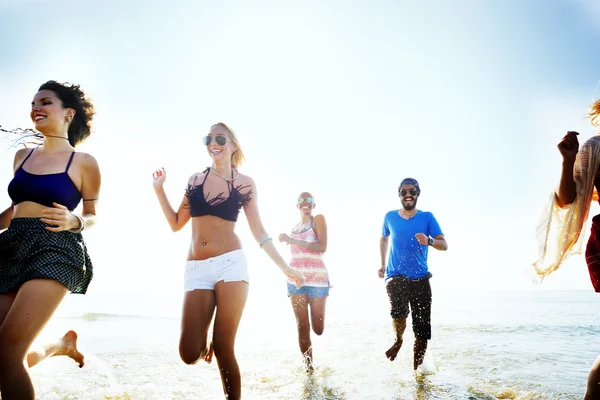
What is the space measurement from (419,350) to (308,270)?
6.39 feet

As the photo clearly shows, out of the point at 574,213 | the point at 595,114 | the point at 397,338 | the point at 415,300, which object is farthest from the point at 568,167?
the point at 397,338

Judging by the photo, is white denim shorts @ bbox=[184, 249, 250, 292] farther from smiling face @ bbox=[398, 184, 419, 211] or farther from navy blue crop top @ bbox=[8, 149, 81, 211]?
smiling face @ bbox=[398, 184, 419, 211]

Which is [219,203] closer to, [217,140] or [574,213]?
Answer: [217,140]

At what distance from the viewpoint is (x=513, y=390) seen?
20.1 feet

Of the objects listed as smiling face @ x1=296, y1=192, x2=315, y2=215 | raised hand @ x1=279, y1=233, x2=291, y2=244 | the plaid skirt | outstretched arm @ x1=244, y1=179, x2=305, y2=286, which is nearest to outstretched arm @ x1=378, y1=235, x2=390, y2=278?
smiling face @ x1=296, y1=192, x2=315, y2=215

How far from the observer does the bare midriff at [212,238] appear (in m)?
3.94

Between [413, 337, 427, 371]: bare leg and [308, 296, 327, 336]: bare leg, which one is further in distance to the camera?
[308, 296, 327, 336]: bare leg

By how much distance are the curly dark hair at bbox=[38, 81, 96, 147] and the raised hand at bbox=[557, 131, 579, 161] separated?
11.8 ft

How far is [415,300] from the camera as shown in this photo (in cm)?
646

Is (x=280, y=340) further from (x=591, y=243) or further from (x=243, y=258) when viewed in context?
(x=591, y=243)

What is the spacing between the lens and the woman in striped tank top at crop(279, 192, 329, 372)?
21.9ft

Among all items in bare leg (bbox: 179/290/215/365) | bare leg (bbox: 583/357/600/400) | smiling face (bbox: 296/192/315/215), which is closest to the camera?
bare leg (bbox: 583/357/600/400)

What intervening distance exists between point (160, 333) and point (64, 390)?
27.9 ft

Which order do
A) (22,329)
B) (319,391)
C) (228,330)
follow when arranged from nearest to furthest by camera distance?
(22,329) → (228,330) → (319,391)
